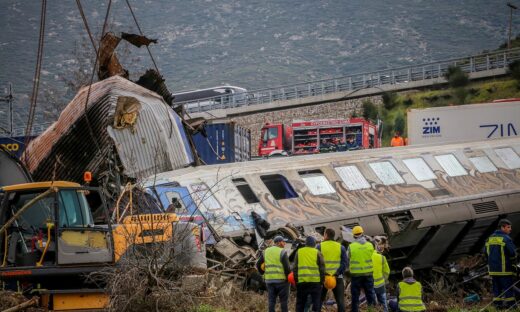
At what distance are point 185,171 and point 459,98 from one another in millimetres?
43402

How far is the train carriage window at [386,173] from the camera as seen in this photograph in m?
22.8

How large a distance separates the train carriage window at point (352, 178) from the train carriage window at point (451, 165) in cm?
278

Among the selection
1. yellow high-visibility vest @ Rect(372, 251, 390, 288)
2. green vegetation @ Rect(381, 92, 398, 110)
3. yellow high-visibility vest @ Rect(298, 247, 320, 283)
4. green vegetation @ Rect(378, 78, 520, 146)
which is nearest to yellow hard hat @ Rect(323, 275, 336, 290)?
yellow high-visibility vest @ Rect(298, 247, 320, 283)

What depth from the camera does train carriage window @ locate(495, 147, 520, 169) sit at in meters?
25.7

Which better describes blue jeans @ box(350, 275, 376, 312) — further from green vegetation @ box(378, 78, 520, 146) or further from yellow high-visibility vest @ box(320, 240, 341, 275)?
green vegetation @ box(378, 78, 520, 146)

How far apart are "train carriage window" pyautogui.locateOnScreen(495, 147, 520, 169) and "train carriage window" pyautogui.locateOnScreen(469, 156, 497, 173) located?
1.87ft

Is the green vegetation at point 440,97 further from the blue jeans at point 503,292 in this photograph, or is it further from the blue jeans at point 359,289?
the blue jeans at point 359,289

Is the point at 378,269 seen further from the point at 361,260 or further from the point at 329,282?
the point at 329,282

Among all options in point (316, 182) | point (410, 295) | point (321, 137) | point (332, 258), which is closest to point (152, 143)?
point (316, 182)

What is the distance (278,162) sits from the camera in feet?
72.7

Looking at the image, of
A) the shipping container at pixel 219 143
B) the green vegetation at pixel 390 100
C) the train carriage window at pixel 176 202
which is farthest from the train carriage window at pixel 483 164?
the green vegetation at pixel 390 100

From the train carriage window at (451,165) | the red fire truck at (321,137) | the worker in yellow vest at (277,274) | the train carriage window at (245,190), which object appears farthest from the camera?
the red fire truck at (321,137)

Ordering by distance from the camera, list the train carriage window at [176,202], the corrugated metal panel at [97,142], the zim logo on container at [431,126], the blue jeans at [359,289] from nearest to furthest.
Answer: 1. the blue jeans at [359,289]
2. the train carriage window at [176,202]
3. the corrugated metal panel at [97,142]
4. the zim logo on container at [431,126]

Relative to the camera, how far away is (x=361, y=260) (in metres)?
16.2
